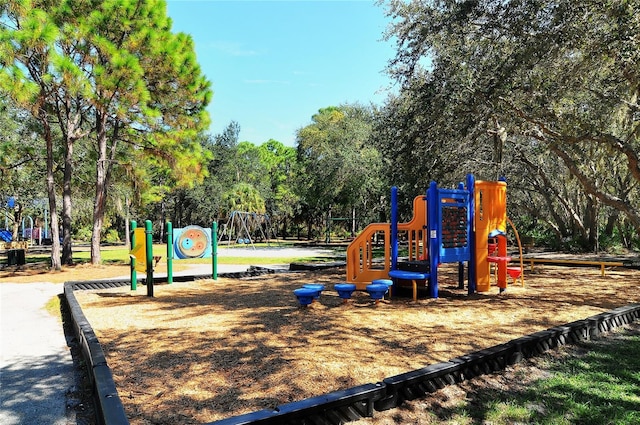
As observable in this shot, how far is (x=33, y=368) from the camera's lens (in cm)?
495

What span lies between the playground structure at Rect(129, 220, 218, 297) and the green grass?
7852mm

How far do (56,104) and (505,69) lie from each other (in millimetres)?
14683

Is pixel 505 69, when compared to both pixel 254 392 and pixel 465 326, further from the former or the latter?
pixel 254 392

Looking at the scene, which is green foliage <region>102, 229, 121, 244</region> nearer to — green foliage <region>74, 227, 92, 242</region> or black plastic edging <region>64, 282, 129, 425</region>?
green foliage <region>74, 227, 92, 242</region>

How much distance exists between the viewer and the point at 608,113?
44.1ft

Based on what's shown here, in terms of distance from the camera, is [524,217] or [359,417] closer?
[359,417]

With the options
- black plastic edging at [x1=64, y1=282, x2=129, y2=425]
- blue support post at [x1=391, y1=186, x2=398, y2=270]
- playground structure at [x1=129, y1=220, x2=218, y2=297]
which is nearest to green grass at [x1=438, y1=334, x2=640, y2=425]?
black plastic edging at [x1=64, y1=282, x2=129, y2=425]

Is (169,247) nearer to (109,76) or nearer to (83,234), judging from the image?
(109,76)

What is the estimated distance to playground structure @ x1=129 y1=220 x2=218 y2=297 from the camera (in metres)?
9.85

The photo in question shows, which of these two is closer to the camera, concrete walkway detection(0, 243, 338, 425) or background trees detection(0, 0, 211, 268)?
concrete walkway detection(0, 243, 338, 425)

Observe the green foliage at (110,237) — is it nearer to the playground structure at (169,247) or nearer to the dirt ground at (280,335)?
the playground structure at (169,247)

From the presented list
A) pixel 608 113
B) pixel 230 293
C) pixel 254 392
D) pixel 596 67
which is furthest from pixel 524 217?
pixel 254 392

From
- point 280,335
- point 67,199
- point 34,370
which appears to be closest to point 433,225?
point 280,335

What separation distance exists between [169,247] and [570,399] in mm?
9715
